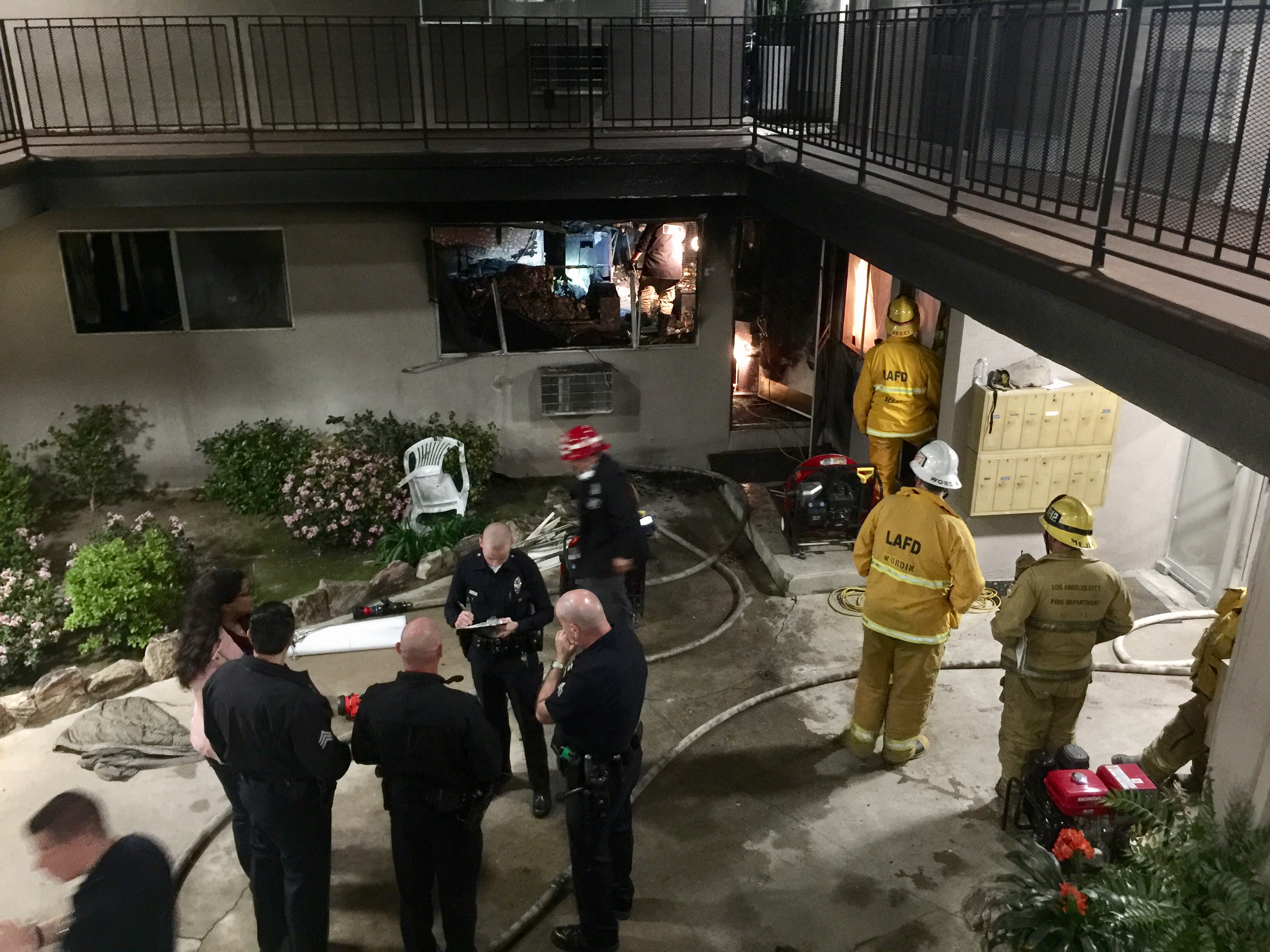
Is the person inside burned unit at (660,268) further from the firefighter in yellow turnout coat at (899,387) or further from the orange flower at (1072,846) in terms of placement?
the orange flower at (1072,846)

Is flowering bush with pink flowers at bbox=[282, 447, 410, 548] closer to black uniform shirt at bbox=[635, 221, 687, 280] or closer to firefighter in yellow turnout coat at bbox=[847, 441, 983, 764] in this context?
black uniform shirt at bbox=[635, 221, 687, 280]

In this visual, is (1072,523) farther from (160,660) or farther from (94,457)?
(94,457)

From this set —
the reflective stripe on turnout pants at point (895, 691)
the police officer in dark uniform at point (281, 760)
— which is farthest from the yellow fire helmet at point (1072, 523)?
the police officer in dark uniform at point (281, 760)

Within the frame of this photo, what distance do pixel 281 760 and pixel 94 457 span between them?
276 inches

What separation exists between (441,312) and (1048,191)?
19.8 ft

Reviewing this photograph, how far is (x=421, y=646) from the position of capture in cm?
424

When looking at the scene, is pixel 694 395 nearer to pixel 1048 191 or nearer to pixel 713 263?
pixel 713 263

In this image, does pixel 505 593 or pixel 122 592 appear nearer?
pixel 505 593

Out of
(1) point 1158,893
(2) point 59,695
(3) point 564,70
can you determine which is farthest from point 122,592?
(1) point 1158,893

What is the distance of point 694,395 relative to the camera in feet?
36.4

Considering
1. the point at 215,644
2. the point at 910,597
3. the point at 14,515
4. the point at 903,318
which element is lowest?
the point at 14,515

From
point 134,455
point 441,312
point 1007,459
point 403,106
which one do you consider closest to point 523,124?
point 403,106

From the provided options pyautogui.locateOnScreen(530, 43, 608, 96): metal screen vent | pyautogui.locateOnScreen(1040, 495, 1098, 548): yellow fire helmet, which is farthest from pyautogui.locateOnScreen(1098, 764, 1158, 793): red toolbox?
pyautogui.locateOnScreen(530, 43, 608, 96): metal screen vent

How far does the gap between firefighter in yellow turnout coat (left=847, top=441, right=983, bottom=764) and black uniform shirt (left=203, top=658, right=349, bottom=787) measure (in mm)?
3227
